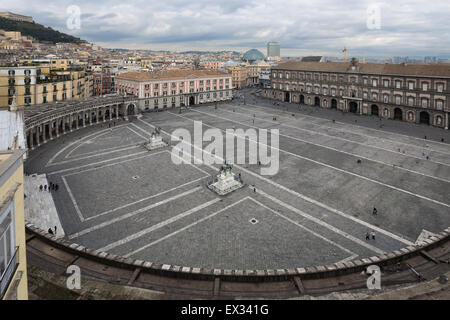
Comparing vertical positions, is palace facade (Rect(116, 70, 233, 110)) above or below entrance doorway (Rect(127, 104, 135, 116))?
above

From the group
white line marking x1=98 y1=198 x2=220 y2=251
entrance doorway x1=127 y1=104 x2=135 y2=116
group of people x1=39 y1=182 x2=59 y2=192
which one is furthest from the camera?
entrance doorway x1=127 y1=104 x2=135 y2=116

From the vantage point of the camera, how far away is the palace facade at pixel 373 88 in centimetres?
7569

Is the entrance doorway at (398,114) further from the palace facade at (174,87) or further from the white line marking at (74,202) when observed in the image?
the white line marking at (74,202)

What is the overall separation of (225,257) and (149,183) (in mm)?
18946

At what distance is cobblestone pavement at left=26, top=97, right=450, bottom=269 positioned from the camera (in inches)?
1102

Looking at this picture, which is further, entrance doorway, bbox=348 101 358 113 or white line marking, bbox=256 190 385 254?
entrance doorway, bbox=348 101 358 113

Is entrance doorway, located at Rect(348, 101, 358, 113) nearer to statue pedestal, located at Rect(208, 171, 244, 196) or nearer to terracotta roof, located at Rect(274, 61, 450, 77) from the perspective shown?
terracotta roof, located at Rect(274, 61, 450, 77)

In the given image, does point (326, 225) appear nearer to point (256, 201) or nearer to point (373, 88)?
point (256, 201)

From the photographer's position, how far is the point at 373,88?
8900cm

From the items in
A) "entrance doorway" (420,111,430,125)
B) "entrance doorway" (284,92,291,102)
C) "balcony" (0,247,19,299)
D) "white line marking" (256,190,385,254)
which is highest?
"entrance doorway" (284,92,291,102)

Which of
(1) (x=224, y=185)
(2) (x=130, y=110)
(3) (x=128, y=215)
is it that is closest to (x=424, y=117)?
(1) (x=224, y=185)

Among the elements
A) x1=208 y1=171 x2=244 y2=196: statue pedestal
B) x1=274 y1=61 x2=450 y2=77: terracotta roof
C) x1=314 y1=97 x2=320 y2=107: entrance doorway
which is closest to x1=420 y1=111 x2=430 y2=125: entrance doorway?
x1=274 y1=61 x2=450 y2=77: terracotta roof

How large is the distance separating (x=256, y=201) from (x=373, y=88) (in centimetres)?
6948
